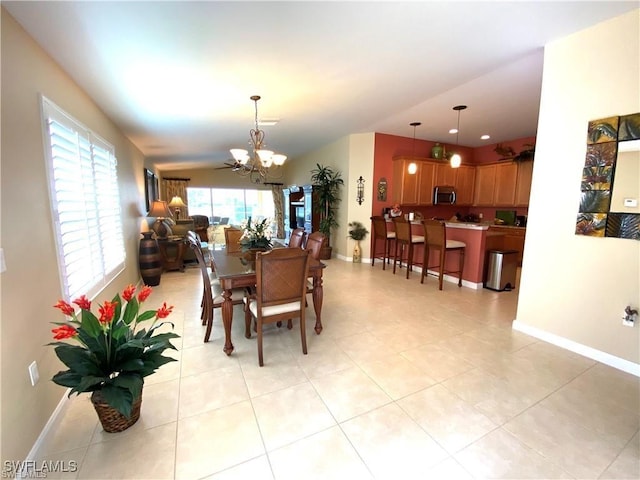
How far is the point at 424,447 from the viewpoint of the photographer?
1.48 m

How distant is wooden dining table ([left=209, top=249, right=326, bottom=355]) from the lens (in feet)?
7.45

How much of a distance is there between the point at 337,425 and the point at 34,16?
2.98m

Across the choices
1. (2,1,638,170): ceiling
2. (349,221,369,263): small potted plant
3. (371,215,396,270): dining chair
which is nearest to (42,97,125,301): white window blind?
(2,1,638,170): ceiling

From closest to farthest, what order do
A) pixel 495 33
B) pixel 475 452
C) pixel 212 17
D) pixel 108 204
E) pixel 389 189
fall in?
1. pixel 475 452
2. pixel 212 17
3. pixel 495 33
4. pixel 108 204
5. pixel 389 189

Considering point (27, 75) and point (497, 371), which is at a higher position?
point (27, 75)

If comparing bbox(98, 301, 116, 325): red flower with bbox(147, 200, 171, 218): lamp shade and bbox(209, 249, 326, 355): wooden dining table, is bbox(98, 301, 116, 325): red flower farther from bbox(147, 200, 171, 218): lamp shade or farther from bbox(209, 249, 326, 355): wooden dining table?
bbox(147, 200, 171, 218): lamp shade

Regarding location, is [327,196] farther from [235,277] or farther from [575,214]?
[575,214]

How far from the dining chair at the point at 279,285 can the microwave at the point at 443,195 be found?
15.7 feet

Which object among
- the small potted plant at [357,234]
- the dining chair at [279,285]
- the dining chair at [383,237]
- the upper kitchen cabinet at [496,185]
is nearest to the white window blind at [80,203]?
the dining chair at [279,285]

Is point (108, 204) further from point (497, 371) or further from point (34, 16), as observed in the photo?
point (497, 371)

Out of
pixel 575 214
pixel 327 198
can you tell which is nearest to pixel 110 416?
pixel 575 214

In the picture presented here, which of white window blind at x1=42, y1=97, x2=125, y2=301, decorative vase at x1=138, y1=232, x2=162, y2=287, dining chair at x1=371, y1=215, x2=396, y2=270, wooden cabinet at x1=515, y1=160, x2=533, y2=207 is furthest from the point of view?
wooden cabinet at x1=515, y1=160, x2=533, y2=207

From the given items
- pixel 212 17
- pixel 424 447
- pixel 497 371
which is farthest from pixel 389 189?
pixel 424 447

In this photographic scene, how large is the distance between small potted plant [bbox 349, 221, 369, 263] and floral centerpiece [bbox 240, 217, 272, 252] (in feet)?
9.55
